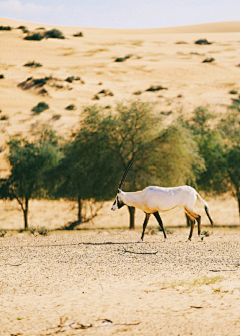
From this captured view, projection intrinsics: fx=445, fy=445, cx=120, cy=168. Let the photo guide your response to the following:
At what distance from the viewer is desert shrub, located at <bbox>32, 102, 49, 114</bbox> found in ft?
184

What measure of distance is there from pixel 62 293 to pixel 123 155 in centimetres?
1847

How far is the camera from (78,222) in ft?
111

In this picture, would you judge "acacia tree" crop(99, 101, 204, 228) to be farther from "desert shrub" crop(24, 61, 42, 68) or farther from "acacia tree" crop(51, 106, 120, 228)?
"desert shrub" crop(24, 61, 42, 68)

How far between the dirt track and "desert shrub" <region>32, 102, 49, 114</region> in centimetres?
4204

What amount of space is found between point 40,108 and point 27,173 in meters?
25.2

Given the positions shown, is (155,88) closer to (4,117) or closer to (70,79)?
(70,79)

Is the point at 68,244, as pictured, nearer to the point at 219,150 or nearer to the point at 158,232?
the point at 158,232

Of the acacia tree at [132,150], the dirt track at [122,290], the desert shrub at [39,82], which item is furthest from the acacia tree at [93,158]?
the desert shrub at [39,82]

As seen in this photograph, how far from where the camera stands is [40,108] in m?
56.4

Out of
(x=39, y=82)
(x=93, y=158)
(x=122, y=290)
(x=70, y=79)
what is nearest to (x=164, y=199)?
(x=122, y=290)

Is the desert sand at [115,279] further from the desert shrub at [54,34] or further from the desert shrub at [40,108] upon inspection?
the desert shrub at [54,34]

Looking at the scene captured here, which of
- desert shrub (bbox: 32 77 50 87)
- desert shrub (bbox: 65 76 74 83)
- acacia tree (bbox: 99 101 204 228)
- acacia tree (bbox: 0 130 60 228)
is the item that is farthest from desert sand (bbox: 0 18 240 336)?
desert shrub (bbox: 65 76 74 83)

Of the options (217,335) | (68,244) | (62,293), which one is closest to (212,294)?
(217,335)

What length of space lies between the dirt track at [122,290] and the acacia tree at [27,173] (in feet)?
56.3
